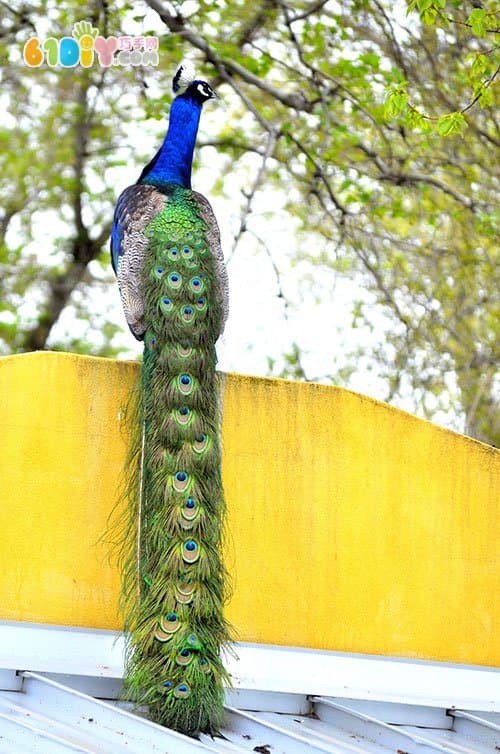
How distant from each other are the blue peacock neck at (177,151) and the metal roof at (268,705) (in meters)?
2.16

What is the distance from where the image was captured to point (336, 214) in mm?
8820

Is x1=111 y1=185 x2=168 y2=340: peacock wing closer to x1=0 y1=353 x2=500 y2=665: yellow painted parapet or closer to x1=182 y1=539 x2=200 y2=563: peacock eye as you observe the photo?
x1=0 y1=353 x2=500 y2=665: yellow painted parapet

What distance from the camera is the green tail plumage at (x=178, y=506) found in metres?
3.40

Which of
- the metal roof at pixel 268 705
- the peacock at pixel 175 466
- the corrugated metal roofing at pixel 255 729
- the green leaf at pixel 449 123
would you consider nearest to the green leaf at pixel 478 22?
the green leaf at pixel 449 123

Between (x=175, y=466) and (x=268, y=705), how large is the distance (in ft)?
3.15

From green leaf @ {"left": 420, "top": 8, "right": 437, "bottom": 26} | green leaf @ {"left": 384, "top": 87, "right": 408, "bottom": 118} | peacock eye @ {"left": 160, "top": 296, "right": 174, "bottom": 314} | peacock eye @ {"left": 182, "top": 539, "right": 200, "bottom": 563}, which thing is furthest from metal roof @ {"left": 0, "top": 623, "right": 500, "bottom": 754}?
green leaf @ {"left": 420, "top": 8, "right": 437, "bottom": 26}

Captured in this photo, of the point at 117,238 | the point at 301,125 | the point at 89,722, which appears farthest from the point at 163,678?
the point at 301,125

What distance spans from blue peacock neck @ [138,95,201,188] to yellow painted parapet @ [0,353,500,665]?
135 centimetres

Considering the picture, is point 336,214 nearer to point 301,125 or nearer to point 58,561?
point 301,125

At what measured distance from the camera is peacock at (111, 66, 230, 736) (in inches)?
134

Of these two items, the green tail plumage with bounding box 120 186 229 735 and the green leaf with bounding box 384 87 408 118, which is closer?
the green tail plumage with bounding box 120 186 229 735

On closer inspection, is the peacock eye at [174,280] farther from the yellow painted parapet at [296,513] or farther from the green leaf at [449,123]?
the green leaf at [449,123]

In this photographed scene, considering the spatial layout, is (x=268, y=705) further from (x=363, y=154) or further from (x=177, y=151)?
Answer: (x=363, y=154)

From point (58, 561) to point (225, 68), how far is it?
4.48 meters
